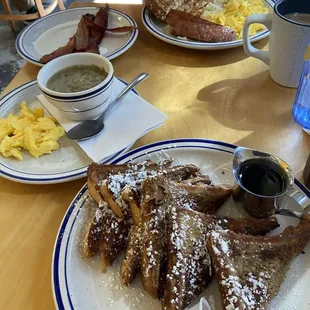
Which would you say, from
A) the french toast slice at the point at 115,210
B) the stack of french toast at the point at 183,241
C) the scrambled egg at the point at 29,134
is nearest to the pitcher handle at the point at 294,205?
the stack of french toast at the point at 183,241

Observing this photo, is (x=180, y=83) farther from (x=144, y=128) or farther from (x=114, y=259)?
(x=114, y=259)

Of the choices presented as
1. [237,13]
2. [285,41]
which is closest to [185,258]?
[285,41]

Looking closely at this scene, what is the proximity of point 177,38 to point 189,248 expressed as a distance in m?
1.08

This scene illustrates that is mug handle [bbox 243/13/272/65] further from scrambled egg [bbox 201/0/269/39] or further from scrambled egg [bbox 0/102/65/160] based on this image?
scrambled egg [bbox 0/102/65/160]

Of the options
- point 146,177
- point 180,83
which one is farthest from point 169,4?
point 146,177

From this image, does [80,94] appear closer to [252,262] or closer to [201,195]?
[201,195]

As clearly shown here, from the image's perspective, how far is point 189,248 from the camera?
33.3 inches

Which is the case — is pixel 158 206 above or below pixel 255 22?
below

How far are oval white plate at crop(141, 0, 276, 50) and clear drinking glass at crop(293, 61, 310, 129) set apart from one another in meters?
0.39

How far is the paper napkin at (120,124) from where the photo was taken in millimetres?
1170

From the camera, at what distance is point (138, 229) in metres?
0.89

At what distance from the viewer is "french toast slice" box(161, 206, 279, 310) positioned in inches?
31.1

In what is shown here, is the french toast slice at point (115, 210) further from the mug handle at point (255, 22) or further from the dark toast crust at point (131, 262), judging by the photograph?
the mug handle at point (255, 22)

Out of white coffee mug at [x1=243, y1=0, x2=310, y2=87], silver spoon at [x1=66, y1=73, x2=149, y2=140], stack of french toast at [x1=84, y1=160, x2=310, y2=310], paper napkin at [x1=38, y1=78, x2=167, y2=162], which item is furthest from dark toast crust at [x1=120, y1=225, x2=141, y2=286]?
white coffee mug at [x1=243, y1=0, x2=310, y2=87]
